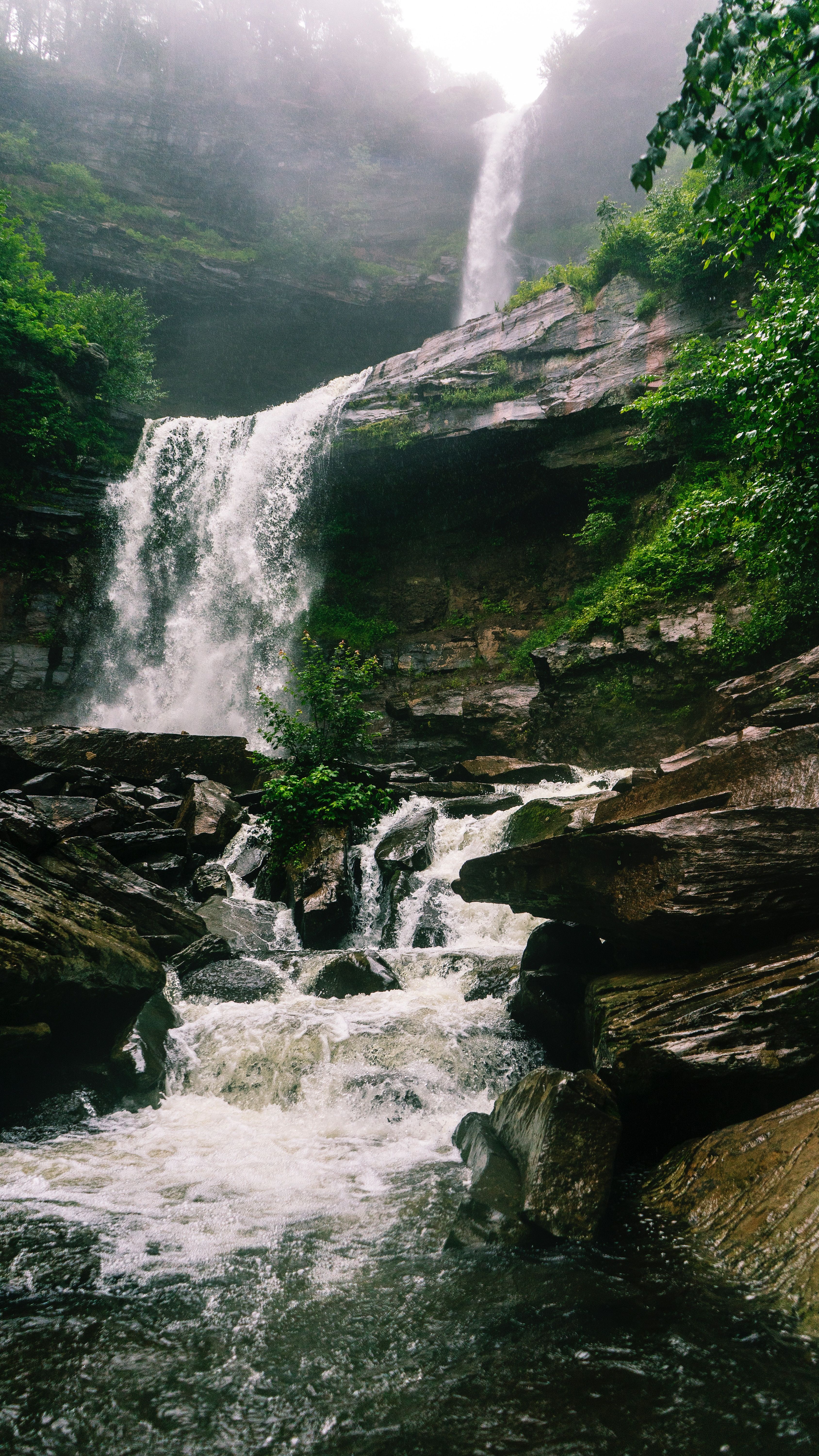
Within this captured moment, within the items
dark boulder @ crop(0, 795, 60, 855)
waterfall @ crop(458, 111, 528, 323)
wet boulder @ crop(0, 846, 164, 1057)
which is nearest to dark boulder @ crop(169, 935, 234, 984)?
wet boulder @ crop(0, 846, 164, 1057)

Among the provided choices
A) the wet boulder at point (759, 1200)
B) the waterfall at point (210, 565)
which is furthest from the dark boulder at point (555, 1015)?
the waterfall at point (210, 565)

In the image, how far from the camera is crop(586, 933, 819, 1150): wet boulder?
127 inches

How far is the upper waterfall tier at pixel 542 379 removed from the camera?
1722 centimetres

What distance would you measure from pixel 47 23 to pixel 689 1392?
50.4 metres

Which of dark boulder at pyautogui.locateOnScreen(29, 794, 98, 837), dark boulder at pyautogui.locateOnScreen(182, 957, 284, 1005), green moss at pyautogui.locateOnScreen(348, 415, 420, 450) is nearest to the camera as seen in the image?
dark boulder at pyautogui.locateOnScreen(182, 957, 284, 1005)

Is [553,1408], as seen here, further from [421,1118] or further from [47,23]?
[47,23]

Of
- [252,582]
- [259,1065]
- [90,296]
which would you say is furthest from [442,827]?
[90,296]

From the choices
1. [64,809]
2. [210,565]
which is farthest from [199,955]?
[210,565]

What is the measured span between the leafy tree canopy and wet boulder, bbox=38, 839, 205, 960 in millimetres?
6912

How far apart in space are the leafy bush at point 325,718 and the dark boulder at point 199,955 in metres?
3.71

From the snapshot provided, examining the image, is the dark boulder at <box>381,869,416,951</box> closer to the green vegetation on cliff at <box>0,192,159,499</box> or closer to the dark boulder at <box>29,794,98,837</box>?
the dark boulder at <box>29,794,98,837</box>

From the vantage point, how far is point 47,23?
105ft

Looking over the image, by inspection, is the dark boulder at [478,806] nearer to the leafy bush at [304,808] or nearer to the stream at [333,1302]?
the leafy bush at [304,808]

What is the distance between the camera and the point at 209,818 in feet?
32.8
